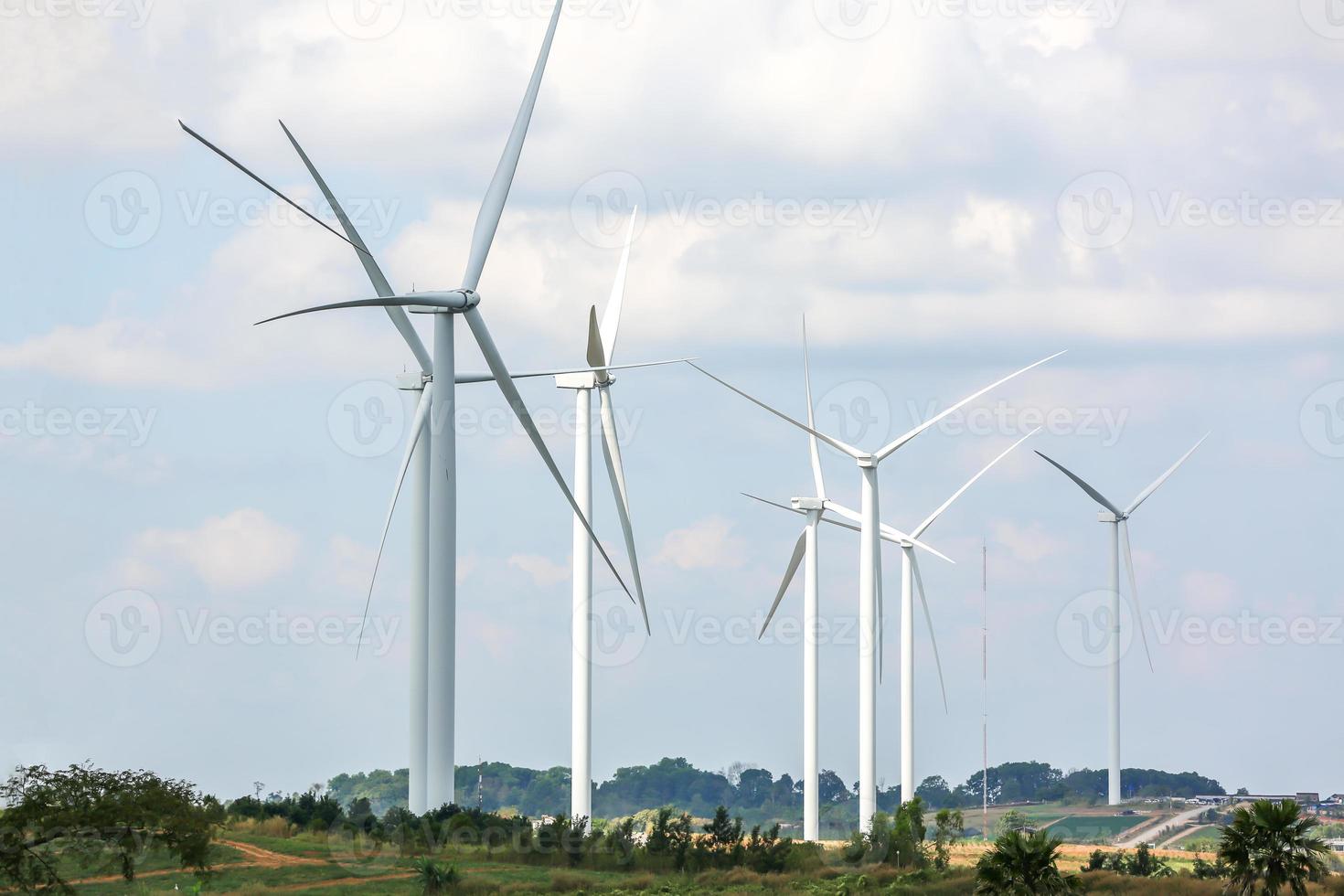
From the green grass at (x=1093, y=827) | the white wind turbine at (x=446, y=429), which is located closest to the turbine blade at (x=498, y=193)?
the white wind turbine at (x=446, y=429)

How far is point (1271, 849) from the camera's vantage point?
202 feet

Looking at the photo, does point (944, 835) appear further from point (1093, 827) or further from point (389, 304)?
point (1093, 827)

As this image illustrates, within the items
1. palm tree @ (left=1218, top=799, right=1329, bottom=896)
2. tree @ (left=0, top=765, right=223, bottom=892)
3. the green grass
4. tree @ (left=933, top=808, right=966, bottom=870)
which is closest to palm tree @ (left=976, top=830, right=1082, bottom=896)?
palm tree @ (left=1218, top=799, right=1329, bottom=896)

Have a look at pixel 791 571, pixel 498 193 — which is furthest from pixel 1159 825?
pixel 498 193

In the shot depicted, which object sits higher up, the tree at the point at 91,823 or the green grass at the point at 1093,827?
the tree at the point at 91,823

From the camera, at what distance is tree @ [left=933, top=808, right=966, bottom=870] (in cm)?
7826

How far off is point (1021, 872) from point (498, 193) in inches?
1193

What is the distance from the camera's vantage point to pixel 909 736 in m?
110

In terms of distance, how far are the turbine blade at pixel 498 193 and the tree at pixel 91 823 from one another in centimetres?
2073

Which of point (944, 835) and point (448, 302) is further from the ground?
point (448, 302)

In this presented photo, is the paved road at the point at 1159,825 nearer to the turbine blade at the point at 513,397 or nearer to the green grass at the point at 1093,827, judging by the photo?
the green grass at the point at 1093,827

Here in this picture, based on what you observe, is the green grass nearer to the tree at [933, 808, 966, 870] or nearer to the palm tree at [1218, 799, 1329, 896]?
the tree at [933, 808, 966, 870]

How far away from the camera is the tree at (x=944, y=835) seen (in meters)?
78.3

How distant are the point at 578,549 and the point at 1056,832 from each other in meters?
54.5
